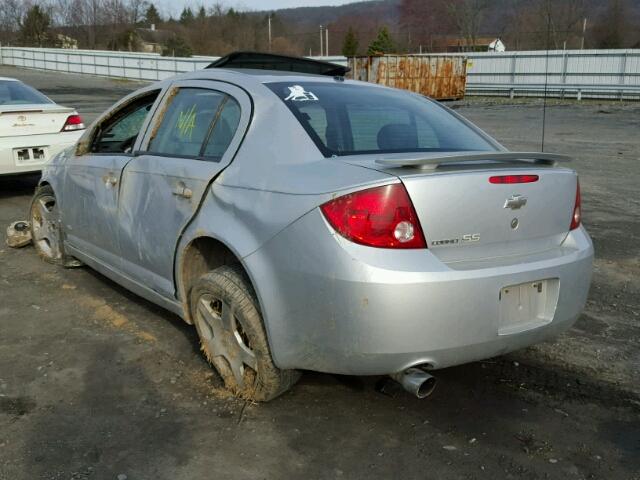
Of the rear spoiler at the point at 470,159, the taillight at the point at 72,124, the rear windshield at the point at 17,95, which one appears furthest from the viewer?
the rear windshield at the point at 17,95

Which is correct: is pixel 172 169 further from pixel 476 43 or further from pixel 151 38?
pixel 151 38

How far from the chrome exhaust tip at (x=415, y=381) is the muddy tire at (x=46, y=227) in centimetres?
342

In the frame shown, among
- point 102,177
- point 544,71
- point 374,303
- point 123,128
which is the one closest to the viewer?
point 374,303

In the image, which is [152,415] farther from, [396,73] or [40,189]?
[396,73]

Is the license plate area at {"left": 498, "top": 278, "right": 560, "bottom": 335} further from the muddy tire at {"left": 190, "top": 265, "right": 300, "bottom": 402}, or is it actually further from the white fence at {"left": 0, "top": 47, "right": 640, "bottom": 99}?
the white fence at {"left": 0, "top": 47, "right": 640, "bottom": 99}

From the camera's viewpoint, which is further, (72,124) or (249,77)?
(72,124)

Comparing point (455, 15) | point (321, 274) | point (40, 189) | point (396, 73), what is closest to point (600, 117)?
point (396, 73)

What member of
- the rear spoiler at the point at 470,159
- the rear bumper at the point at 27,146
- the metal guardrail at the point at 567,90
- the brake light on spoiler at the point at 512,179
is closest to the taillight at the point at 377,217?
the rear spoiler at the point at 470,159

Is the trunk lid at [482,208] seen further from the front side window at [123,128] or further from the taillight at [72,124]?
the taillight at [72,124]

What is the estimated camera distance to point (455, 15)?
2881 inches

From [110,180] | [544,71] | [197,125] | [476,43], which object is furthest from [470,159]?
[476,43]

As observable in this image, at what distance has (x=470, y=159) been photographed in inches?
112

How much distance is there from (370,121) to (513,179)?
0.93 metres

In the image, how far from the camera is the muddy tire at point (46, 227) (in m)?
5.34
